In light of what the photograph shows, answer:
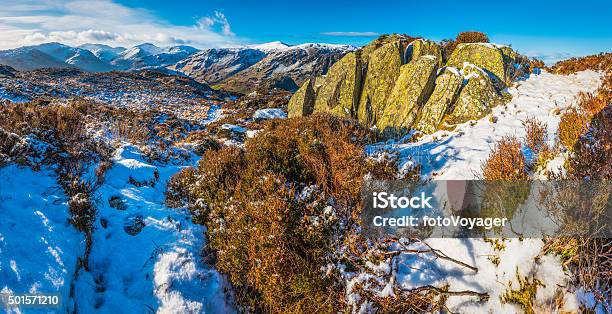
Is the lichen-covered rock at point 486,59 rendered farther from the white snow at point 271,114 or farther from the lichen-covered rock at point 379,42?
the white snow at point 271,114

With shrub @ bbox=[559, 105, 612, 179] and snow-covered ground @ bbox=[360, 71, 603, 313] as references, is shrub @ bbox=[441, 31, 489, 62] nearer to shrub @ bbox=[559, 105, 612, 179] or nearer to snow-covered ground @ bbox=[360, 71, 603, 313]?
snow-covered ground @ bbox=[360, 71, 603, 313]

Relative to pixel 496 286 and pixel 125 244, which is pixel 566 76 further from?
pixel 125 244

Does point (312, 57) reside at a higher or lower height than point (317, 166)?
higher

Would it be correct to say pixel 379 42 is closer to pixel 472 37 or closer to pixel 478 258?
pixel 472 37

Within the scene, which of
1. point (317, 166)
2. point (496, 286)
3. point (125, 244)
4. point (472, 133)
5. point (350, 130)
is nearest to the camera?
point (496, 286)

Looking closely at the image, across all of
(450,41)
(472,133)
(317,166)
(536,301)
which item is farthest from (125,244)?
(450,41)

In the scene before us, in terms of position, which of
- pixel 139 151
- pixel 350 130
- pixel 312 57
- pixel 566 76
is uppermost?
pixel 312 57

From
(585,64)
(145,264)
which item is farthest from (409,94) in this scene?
(145,264)

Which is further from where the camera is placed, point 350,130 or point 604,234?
point 350,130

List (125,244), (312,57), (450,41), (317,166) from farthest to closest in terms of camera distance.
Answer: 1. (312,57)
2. (450,41)
3. (317,166)
4. (125,244)
